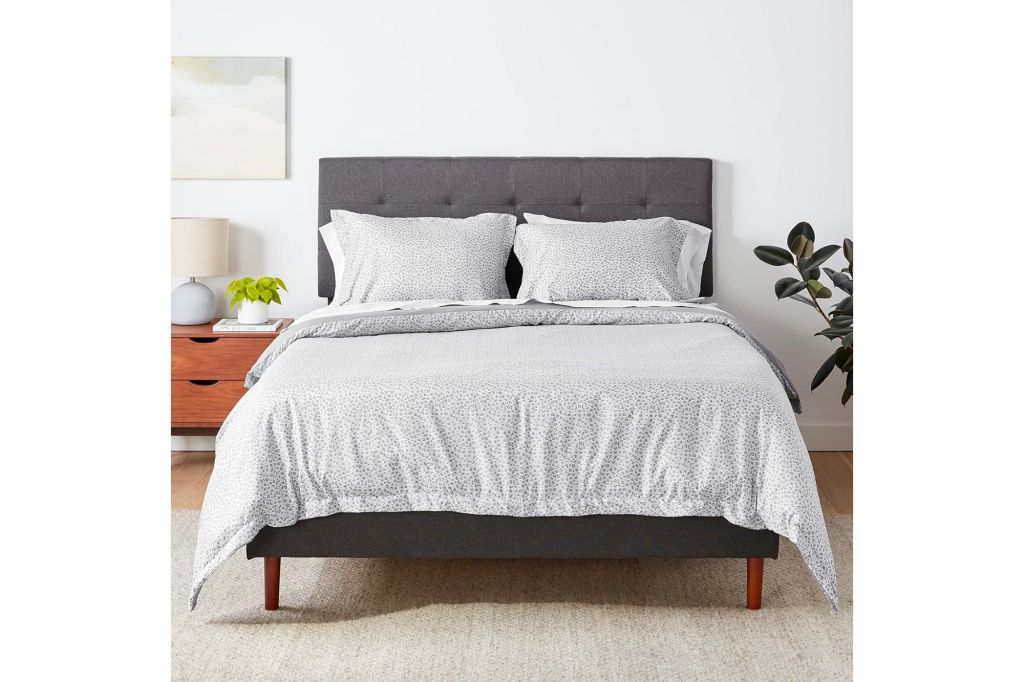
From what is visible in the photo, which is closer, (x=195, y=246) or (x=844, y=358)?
(x=844, y=358)

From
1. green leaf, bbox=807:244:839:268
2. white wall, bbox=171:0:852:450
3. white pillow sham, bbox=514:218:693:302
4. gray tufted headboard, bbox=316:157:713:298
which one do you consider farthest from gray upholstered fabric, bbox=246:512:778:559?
white wall, bbox=171:0:852:450

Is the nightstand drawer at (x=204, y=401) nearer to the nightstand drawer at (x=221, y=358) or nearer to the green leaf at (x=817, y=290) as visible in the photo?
the nightstand drawer at (x=221, y=358)

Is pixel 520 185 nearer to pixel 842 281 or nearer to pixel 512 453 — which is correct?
pixel 842 281

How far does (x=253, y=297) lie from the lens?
3.61 m

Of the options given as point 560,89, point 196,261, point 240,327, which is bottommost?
point 240,327

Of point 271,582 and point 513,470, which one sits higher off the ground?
point 513,470

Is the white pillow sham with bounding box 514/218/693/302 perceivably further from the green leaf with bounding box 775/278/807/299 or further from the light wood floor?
the light wood floor

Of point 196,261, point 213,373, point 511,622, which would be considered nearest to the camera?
point 511,622

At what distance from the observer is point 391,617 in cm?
236

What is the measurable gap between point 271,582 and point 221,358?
139 centimetres

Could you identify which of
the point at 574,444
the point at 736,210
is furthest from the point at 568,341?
the point at 736,210

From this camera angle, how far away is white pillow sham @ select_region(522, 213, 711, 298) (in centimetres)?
363

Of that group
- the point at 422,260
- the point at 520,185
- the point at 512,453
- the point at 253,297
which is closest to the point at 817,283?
the point at 520,185
